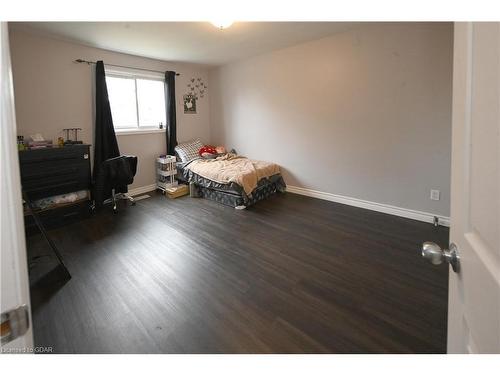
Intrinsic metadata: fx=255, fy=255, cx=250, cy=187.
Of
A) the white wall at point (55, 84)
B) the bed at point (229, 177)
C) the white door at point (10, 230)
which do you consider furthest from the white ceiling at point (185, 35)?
the white door at point (10, 230)

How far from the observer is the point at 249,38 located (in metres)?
3.55

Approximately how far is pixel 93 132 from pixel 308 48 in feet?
11.6

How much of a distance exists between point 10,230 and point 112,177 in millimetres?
3307

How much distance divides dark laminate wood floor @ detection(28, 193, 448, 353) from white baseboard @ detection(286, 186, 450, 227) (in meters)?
0.15

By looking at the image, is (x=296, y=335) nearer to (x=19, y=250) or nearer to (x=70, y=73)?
(x=19, y=250)

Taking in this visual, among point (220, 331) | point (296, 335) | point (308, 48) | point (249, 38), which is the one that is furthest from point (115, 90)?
point (296, 335)

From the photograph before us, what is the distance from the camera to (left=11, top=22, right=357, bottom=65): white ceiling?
9.76 ft

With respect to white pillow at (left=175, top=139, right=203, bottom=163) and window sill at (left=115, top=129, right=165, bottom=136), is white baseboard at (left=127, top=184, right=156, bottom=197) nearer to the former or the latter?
white pillow at (left=175, top=139, right=203, bottom=163)

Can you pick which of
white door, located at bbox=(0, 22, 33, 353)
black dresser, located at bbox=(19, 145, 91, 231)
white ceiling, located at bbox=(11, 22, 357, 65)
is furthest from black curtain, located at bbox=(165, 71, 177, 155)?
white door, located at bbox=(0, 22, 33, 353)

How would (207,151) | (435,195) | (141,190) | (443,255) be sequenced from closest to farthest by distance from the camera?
(443,255), (435,195), (141,190), (207,151)

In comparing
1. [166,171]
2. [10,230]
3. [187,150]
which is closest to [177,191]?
[166,171]

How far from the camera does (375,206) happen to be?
11.7 ft

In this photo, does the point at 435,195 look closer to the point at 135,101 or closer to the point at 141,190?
the point at 141,190

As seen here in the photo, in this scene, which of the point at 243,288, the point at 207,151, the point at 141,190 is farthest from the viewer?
the point at 207,151
